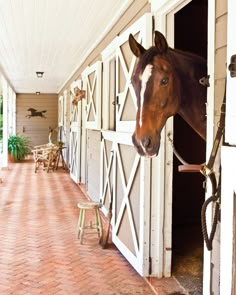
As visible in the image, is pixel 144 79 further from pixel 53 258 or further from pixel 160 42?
pixel 53 258

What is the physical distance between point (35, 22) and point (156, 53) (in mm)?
3578

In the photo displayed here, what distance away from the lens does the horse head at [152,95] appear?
2.00 m

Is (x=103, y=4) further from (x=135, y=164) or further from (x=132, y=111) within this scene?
(x=135, y=164)

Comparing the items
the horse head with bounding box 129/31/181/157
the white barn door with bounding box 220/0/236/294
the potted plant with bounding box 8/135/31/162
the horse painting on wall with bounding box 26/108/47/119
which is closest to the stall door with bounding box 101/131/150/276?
the horse head with bounding box 129/31/181/157

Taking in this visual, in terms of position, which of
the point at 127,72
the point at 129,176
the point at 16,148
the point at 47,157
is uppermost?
the point at 127,72

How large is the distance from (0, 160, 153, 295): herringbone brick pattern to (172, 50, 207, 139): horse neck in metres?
1.52

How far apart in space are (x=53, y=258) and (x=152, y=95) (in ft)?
7.87

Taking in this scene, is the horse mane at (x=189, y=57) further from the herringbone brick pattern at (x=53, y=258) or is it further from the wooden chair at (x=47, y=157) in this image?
the wooden chair at (x=47, y=157)

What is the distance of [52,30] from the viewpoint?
5594mm

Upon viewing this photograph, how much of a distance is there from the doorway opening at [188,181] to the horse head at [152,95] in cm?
175

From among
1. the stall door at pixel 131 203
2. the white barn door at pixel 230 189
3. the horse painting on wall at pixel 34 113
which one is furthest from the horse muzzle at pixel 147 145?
the horse painting on wall at pixel 34 113

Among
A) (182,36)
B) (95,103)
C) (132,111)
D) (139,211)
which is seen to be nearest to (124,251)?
(139,211)

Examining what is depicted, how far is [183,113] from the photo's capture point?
7.55 ft

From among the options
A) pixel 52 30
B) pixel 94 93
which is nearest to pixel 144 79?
pixel 52 30
